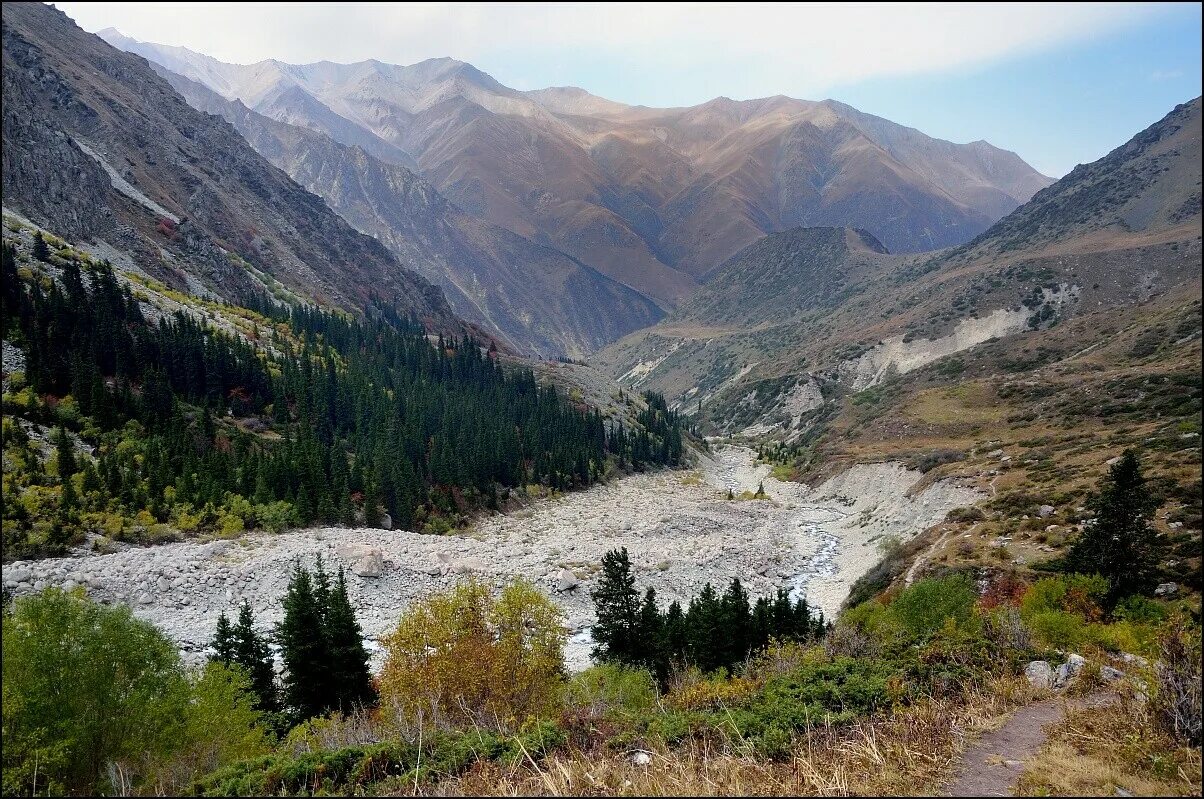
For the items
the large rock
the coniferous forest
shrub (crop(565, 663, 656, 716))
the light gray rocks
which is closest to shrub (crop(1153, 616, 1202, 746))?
shrub (crop(565, 663, 656, 716))

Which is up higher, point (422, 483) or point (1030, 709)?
point (422, 483)

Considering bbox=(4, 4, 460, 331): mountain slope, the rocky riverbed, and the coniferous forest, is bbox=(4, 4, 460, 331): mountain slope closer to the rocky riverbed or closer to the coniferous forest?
the coniferous forest

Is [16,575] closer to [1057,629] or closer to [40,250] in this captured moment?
[1057,629]

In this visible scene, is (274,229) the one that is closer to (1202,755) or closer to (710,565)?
(710,565)

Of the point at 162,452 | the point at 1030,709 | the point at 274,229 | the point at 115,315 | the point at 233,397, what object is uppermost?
the point at 274,229

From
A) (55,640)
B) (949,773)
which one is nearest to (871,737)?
(949,773)
